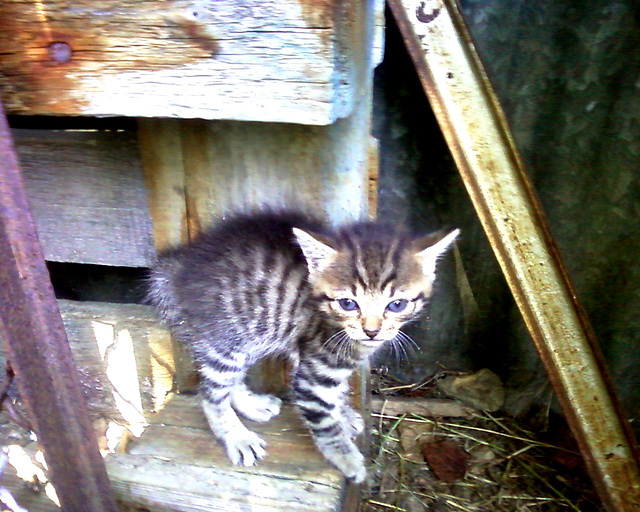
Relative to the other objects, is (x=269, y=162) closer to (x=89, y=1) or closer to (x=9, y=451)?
(x=89, y=1)

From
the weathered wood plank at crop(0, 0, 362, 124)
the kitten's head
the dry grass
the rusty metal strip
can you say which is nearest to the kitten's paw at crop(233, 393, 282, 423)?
the kitten's head

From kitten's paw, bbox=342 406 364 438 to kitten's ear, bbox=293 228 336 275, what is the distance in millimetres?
539

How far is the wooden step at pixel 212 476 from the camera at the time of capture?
55.2 inches

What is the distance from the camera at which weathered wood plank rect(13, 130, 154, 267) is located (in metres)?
1.48

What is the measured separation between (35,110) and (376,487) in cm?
163

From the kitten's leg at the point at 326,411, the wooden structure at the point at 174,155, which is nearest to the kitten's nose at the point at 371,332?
the kitten's leg at the point at 326,411

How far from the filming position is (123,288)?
7.45 feet

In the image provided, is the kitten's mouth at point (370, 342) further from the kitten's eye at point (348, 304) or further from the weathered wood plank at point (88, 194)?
the weathered wood plank at point (88, 194)

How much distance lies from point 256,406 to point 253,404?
0.04ft

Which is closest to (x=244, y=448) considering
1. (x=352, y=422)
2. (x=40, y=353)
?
(x=352, y=422)

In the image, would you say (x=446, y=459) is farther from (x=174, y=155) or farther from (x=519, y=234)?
(x=174, y=155)

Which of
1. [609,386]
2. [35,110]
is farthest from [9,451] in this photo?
[609,386]

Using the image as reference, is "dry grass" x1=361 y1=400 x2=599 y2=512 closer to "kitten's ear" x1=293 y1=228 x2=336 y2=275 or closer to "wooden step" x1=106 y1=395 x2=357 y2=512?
"wooden step" x1=106 y1=395 x2=357 y2=512

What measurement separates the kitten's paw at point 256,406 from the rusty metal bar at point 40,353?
557mm
